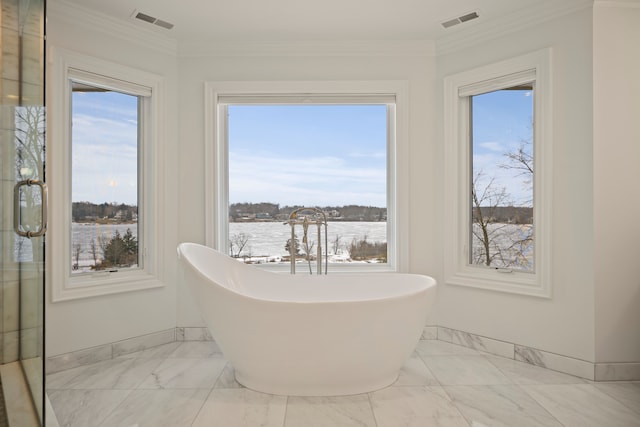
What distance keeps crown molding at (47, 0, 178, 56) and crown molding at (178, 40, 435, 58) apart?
16 centimetres

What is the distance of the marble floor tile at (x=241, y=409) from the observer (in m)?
2.12

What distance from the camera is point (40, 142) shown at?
1757 millimetres

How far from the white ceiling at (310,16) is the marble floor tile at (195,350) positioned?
238cm

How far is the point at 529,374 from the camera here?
9.08 ft

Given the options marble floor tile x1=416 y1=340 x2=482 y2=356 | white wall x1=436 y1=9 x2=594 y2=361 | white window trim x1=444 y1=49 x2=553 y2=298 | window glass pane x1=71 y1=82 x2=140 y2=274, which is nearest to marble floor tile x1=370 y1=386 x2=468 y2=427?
marble floor tile x1=416 y1=340 x2=482 y2=356

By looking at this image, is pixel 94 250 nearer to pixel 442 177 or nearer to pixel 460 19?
pixel 442 177

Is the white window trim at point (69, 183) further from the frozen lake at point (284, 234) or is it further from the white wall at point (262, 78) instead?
the frozen lake at point (284, 234)

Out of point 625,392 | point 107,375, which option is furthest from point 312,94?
point 625,392

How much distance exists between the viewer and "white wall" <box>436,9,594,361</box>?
2.69 metres

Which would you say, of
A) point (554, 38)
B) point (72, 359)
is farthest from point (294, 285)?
point (554, 38)

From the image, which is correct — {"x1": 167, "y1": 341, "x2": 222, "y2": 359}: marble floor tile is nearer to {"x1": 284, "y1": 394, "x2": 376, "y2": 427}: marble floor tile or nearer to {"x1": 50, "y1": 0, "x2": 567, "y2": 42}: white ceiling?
{"x1": 284, "y1": 394, "x2": 376, "y2": 427}: marble floor tile

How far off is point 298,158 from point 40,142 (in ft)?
7.27

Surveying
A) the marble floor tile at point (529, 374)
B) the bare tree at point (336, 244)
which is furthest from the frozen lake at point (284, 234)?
the marble floor tile at point (529, 374)

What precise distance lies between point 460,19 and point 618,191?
1559mm
